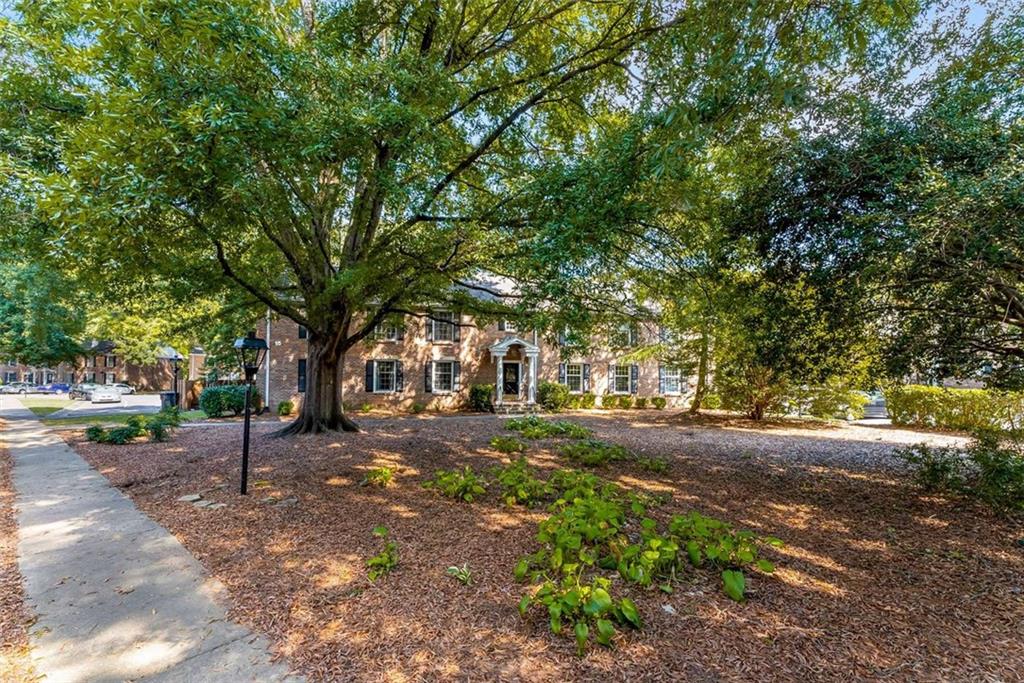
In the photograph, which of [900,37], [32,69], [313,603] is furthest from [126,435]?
[900,37]

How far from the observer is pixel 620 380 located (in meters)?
23.8

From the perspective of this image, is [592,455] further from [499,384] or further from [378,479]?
[499,384]

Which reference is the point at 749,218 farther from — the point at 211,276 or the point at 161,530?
the point at 211,276

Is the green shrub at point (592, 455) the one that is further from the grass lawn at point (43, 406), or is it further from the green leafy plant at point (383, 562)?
the grass lawn at point (43, 406)

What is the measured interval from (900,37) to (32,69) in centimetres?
1225

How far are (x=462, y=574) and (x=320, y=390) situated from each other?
8505 mm

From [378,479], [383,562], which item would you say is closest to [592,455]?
[378,479]

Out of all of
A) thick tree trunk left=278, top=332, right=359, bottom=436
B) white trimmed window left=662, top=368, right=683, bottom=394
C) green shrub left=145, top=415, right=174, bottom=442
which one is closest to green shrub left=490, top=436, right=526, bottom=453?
thick tree trunk left=278, top=332, right=359, bottom=436

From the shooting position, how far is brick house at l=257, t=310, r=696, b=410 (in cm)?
1931

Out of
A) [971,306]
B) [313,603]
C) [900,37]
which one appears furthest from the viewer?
[971,306]

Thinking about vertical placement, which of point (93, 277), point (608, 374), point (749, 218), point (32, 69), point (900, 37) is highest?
point (32, 69)

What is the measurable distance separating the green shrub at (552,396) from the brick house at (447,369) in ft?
1.53

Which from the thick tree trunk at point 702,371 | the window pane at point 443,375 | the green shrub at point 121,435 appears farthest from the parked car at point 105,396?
the thick tree trunk at point 702,371

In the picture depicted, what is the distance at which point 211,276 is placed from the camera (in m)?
8.87
